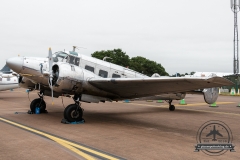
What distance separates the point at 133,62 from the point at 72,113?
75.5 metres

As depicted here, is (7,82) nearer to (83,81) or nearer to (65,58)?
(65,58)

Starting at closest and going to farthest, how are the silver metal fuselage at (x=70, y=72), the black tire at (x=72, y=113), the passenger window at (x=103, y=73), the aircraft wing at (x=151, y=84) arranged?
the aircraft wing at (x=151, y=84), the silver metal fuselage at (x=70, y=72), the black tire at (x=72, y=113), the passenger window at (x=103, y=73)

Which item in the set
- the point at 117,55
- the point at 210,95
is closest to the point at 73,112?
the point at 210,95

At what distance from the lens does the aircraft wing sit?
7894mm

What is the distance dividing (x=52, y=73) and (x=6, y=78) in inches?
733

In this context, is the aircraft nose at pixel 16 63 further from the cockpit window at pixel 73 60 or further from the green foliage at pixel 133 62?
the green foliage at pixel 133 62

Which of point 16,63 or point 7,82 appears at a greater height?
point 16,63

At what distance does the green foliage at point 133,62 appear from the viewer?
76312 mm

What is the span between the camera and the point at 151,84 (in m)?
9.50

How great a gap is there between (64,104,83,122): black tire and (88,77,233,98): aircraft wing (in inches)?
50.0

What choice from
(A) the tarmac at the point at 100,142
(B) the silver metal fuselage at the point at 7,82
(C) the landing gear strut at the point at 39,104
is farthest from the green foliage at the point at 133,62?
(A) the tarmac at the point at 100,142

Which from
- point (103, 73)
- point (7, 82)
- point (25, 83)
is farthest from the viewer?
point (7, 82)

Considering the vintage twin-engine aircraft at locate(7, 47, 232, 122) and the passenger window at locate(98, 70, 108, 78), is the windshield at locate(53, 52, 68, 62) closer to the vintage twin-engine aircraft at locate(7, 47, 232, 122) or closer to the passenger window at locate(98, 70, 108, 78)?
the vintage twin-engine aircraft at locate(7, 47, 232, 122)

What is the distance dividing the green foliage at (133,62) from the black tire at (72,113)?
2314 inches
